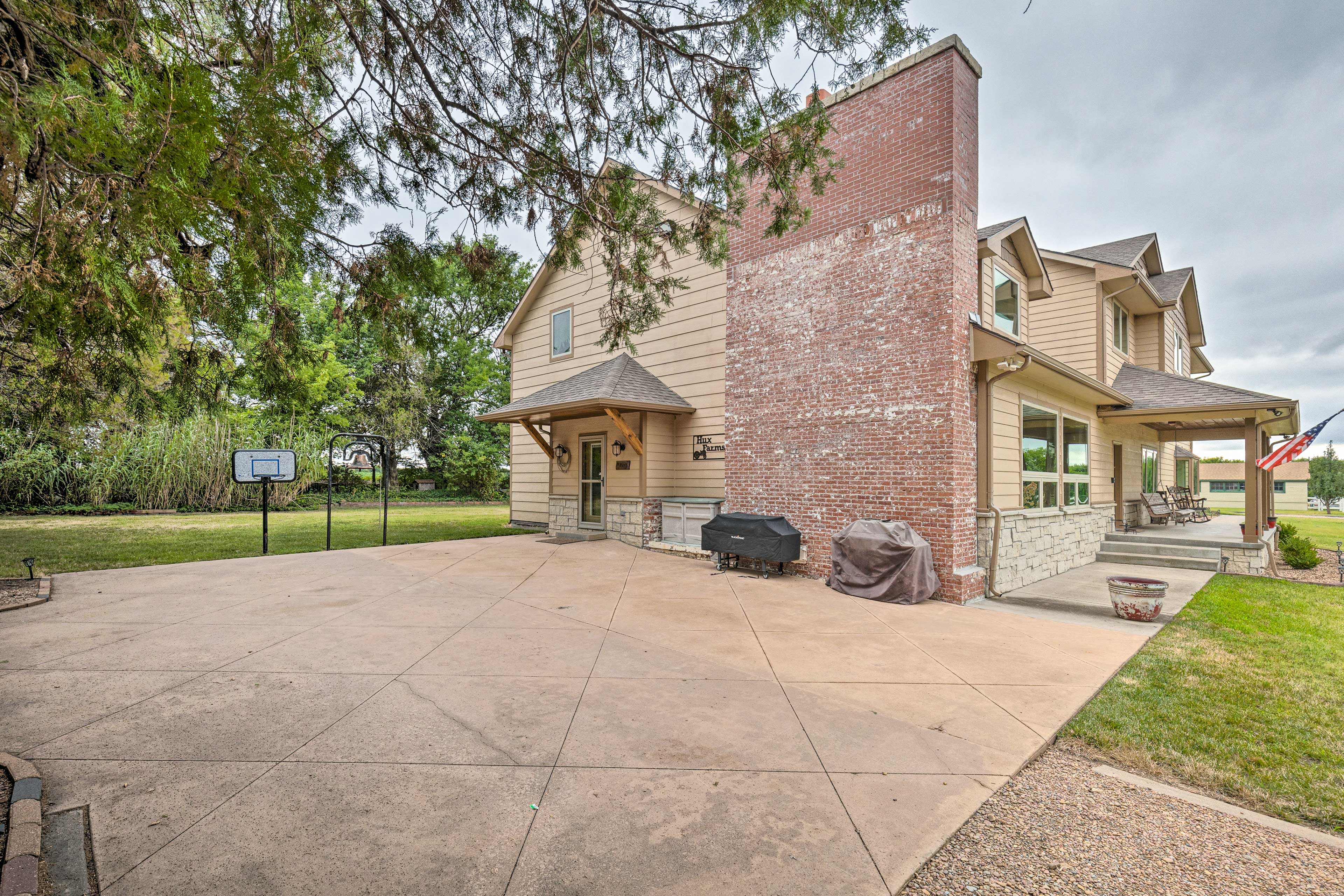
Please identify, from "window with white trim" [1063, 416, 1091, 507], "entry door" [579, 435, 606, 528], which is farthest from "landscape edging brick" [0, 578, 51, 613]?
"window with white trim" [1063, 416, 1091, 507]

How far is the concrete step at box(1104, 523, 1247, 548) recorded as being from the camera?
390 inches

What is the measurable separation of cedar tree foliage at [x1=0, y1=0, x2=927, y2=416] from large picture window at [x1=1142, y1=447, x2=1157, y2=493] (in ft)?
49.5

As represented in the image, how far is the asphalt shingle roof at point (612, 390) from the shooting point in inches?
404

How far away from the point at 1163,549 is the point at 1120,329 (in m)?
5.57

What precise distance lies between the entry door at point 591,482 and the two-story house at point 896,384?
64mm

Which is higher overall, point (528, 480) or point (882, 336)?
point (882, 336)

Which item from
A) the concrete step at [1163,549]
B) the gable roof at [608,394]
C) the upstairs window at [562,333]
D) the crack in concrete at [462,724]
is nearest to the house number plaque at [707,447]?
the gable roof at [608,394]

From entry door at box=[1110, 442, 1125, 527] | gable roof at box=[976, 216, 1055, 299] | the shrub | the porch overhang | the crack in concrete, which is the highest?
gable roof at box=[976, 216, 1055, 299]

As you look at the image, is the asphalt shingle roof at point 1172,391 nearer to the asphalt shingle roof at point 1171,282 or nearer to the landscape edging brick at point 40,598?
the asphalt shingle roof at point 1171,282

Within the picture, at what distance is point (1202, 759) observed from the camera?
305 centimetres

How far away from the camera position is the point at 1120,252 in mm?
12586

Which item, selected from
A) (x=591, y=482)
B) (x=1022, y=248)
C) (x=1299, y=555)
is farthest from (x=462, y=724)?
(x=1299, y=555)

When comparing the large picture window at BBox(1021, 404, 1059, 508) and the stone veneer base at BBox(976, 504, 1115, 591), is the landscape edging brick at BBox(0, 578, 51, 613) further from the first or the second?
the large picture window at BBox(1021, 404, 1059, 508)

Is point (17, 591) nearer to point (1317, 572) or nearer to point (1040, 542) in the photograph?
point (1040, 542)
